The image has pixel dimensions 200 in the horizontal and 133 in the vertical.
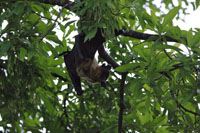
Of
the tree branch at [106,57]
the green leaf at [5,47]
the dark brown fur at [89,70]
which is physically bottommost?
the green leaf at [5,47]

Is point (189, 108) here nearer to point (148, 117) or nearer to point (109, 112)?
point (148, 117)

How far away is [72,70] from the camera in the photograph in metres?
5.19

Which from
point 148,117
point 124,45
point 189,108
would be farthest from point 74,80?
point 189,108

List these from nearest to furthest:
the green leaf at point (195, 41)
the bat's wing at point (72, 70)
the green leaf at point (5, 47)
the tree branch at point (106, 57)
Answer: the green leaf at point (195, 41) < the green leaf at point (5, 47) < the tree branch at point (106, 57) < the bat's wing at point (72, 70)

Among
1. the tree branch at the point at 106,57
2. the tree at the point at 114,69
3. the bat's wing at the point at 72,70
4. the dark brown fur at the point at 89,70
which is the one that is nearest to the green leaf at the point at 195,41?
the tree at the point at 114,69

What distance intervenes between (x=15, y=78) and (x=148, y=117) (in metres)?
1.85

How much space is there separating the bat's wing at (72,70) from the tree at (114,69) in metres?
0.13

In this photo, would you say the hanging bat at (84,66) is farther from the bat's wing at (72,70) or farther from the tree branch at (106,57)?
the tree branch at (106,57)

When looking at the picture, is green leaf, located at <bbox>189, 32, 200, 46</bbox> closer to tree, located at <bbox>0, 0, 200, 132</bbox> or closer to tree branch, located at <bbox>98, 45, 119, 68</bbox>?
tree, located at <bbox>0, 0, 200, 132</bbox>

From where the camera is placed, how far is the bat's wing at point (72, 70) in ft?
16.8

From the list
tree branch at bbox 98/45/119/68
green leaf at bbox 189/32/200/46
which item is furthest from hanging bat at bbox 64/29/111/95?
green leaf at bbox 189/32/200/46

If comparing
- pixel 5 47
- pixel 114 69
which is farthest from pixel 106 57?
pixel 5 47

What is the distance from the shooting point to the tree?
3211 mm

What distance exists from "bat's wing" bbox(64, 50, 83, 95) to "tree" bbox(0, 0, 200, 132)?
5.2 inches
